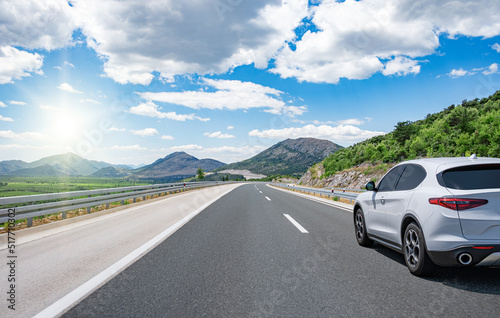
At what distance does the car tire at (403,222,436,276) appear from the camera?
153 inches

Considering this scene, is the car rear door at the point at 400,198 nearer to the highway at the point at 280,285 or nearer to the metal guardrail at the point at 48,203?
the highway at the point at 280,285

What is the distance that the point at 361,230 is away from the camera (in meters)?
6.07

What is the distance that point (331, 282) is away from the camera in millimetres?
3785

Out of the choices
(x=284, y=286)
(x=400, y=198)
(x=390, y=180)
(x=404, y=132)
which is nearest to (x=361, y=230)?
(x=390, y=180)

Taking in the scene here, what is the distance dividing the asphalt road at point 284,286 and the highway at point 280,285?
0.01 metres

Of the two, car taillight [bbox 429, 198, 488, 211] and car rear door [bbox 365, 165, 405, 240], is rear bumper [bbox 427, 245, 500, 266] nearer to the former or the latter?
car taillight [bbox 429, 198, 488, 211]

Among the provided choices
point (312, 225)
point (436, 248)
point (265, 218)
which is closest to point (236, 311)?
point (436, 248)

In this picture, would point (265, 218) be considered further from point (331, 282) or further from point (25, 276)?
point (25, 276)

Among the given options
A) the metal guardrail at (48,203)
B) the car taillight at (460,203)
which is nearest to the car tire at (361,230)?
the car taillight at (460,203)

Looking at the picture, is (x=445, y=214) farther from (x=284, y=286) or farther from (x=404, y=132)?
(x=404, y=132)

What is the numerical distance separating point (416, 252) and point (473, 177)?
1.25 metres

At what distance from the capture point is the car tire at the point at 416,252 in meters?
3.88

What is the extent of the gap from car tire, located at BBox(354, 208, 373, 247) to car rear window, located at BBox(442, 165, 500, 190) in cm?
222

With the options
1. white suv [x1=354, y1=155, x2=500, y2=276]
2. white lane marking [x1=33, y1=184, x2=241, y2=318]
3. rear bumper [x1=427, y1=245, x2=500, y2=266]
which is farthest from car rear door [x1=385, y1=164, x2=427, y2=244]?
white lane marking [x1=33, y1=184, x2=241, y2=318]
